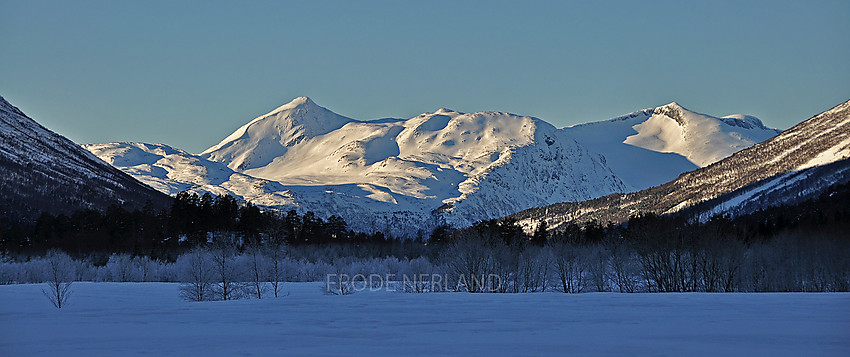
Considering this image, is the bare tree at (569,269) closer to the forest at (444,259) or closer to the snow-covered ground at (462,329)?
the forest at (444,259)

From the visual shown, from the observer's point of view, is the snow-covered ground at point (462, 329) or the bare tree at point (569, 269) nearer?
the snow-covered ground at point (462, 329)

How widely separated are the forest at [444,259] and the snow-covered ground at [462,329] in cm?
2553

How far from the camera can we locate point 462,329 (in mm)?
27156

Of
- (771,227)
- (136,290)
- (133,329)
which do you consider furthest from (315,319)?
(771,227)

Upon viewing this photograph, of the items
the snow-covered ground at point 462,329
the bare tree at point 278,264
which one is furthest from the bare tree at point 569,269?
the snow-covered ground at point 462,329

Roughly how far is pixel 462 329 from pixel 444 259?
203 ft

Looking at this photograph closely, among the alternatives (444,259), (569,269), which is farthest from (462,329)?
(444,259)

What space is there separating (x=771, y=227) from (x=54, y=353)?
104 metres

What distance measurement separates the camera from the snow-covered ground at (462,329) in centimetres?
2222

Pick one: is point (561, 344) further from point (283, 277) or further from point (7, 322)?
point (283, 277)

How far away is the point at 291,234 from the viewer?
406ft

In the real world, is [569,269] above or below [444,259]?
below

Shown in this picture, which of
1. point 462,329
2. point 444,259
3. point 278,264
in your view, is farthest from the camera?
point 444,259

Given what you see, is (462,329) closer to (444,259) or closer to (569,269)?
(569,269)
